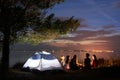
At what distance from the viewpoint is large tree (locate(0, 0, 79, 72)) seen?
2103cm

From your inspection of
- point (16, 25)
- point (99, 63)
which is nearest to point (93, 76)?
point (16, 25)

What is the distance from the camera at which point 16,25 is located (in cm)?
2144

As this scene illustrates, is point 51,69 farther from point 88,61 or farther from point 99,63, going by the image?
point 99,63

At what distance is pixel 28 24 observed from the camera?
862 inches

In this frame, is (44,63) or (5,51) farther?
(44,63)

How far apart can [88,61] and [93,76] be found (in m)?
4.16

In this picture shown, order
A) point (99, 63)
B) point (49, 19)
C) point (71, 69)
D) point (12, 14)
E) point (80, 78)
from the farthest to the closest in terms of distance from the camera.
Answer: point (99, 63), point (71, 69), point (49, 19), point (12, 14), point (80, 78)

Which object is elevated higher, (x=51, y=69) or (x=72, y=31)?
(x=72, y=31)

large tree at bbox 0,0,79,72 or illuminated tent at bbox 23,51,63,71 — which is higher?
large tree at bbox 0,0,79,72

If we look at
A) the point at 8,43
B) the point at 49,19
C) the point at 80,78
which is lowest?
the point at 80,78

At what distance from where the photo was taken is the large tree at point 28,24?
2103 cm

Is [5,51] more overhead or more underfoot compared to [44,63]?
more overhead

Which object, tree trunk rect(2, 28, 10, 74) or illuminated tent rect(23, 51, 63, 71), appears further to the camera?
illuminated tent rect(23, 51, 63, 71)

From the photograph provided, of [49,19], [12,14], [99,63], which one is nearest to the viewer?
[12,14]
